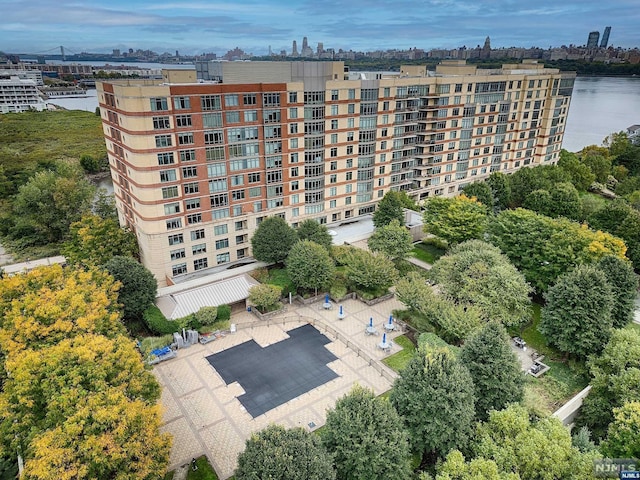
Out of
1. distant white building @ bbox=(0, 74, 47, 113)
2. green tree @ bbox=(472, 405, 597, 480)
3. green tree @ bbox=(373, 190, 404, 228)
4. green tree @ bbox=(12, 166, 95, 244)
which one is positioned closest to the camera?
green tree @ bbox=(472, 405, 597, 480)

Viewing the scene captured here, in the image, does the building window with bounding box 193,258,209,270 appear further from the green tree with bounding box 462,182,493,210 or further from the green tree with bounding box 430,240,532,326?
the green tree with bounding box 462,182,493,210

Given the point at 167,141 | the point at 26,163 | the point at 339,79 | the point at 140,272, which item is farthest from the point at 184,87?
the point at 26,163

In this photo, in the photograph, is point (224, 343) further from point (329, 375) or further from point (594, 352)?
point (594, 352)

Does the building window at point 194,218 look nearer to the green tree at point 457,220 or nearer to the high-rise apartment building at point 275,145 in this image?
the high-rise apartment building at point 275,145

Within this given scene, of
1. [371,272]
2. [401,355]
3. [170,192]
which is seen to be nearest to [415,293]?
[371,272]

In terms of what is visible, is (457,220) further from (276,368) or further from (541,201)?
(276,368)

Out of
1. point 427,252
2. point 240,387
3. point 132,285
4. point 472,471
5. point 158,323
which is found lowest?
point 240,387

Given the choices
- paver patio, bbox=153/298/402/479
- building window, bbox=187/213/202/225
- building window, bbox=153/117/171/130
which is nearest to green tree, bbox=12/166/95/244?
building window, bbox=187/213/202/225

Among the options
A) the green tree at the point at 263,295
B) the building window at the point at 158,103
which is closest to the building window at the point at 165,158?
the building window at the point at 158,103
